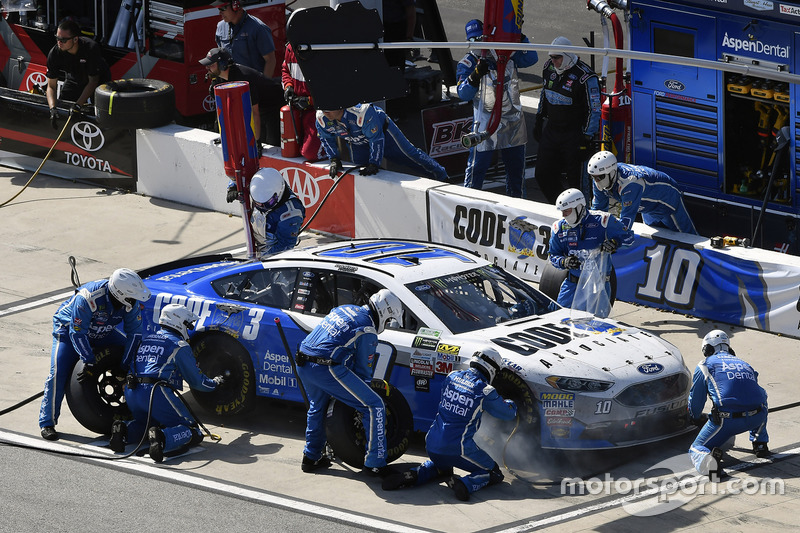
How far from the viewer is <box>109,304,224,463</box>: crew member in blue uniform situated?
10352 millimetres

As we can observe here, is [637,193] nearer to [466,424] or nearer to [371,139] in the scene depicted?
[371,139]

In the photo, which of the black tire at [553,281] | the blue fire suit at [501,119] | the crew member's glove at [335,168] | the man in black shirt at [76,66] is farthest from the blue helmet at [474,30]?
the man in black shirt at [76,66]

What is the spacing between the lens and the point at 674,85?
15.3 m

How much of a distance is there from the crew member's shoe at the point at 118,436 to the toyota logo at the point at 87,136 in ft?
27.2

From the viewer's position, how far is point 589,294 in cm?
1219

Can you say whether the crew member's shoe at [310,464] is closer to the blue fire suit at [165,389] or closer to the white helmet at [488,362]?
the blue fire suit at [165,389]

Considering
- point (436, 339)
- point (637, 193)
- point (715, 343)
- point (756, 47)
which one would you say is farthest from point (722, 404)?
point (756, 47)

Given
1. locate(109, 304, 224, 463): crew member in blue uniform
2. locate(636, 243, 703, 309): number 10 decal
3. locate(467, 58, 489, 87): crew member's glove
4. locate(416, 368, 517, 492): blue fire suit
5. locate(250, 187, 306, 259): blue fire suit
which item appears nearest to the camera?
locate(416, 368, 517, 492): blue fire suit

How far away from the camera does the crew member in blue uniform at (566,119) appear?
1474 cm

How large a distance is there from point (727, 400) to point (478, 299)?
2.10 m

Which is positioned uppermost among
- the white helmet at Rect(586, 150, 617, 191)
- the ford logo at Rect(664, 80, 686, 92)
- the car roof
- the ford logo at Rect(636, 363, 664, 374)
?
the ford logo at Rect(664, 80, 686, 92)

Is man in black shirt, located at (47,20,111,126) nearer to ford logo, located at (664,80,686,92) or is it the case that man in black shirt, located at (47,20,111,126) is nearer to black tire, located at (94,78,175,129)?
black tire, located at (94,78,175,129)

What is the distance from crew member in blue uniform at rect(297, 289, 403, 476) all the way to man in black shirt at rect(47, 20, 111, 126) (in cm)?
953

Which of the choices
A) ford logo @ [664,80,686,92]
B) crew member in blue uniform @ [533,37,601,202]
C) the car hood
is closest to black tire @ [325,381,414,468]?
the car hood
